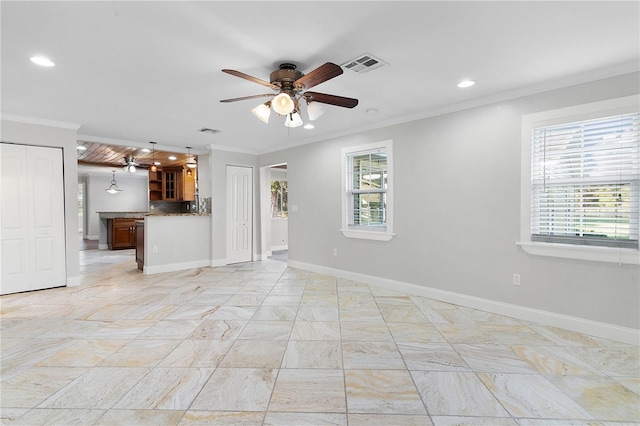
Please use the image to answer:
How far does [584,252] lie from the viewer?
284cm

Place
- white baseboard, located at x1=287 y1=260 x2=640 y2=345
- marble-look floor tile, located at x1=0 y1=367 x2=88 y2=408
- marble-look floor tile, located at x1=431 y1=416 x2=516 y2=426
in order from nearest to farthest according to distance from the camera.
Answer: marble-look floor tile, located at x1=431 y1=416 x2=516 y2=426 < marble-look floor tile, located at x1=0 y1=367 x2=88 y2=408 < white baseboard, located at x1=287 y1=260 x2=640 y2=345

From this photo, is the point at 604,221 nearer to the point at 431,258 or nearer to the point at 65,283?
the point at 431,258

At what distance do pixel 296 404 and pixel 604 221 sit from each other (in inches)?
124

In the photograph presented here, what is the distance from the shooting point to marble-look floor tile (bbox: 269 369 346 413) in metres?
1.84

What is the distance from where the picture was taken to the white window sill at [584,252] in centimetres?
264

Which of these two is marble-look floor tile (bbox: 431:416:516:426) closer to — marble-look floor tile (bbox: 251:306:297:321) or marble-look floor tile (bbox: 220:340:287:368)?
marble-look floor tile (bbox: 220:340:287:368)

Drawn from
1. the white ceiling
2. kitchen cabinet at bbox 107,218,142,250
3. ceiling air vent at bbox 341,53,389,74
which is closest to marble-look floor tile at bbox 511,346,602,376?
the white ceiling

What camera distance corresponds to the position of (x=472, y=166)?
3568 millimetres

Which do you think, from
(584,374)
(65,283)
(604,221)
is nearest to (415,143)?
(604,221)

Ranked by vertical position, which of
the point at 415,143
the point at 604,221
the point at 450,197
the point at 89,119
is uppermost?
the point at 89,119

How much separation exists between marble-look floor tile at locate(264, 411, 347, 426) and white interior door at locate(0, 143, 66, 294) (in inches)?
177

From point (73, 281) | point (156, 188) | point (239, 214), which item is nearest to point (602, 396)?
point (239, 214)

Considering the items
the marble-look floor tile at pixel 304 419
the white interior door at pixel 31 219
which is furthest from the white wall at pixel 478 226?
the white interior door at pixel 31 219

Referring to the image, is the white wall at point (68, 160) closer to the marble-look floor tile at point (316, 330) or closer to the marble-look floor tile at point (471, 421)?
the marble-look floor tile at point (316, 330)
